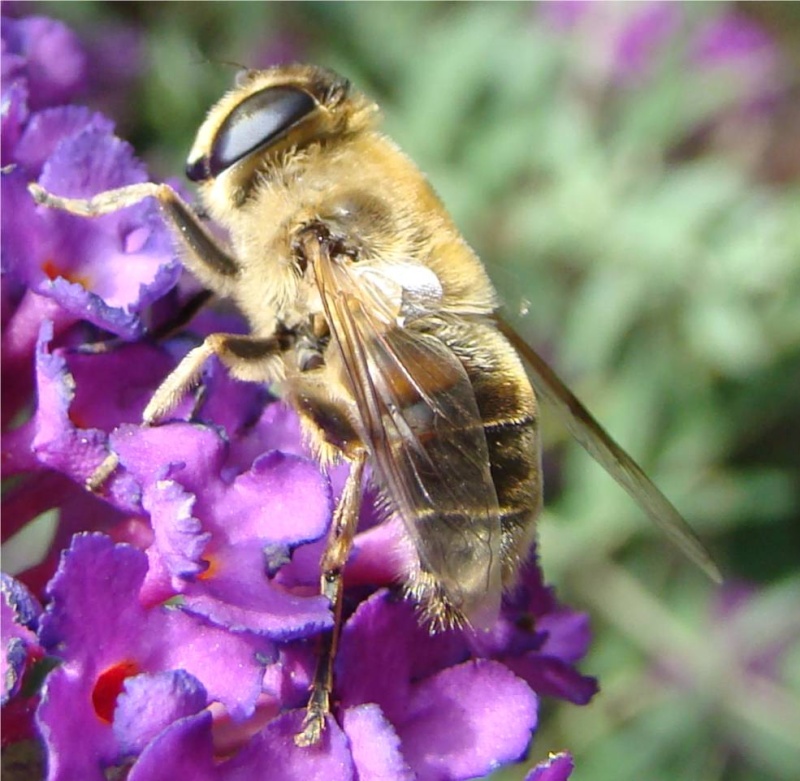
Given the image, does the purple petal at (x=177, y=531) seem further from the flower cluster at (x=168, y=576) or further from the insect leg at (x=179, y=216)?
the insect leg at (x=179, y=216)

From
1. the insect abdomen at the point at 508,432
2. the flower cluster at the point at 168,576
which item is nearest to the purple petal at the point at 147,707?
the flower cluster at the point at 168,576

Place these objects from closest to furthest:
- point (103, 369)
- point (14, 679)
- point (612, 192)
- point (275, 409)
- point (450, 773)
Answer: point (14, 679) → point (450, 773) → point (103, 369) → point (275, 409) → point (612, 192)

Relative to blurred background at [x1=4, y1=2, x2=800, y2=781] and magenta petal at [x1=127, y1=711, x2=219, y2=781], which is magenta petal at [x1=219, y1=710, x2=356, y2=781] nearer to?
magenta petal at [x1=127, y1=711, x2=219, y2=781]

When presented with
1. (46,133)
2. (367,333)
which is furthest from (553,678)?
(46,133)

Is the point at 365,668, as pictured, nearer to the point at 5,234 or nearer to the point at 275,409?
the point at 275,409

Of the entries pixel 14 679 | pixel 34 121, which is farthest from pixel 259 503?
pixel 34 121
